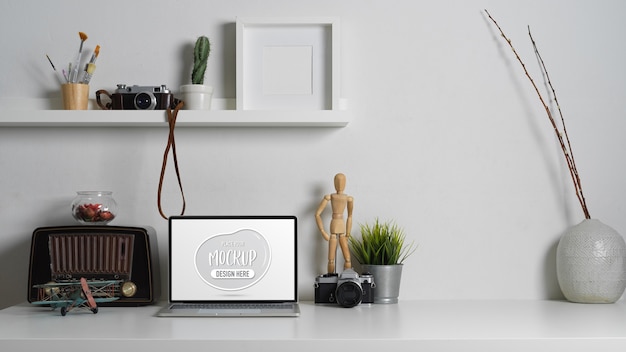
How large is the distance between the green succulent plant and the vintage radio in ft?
1.69

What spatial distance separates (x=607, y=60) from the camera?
1.93 m

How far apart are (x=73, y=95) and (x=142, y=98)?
0.17 metres

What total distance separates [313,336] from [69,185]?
2.83 feet

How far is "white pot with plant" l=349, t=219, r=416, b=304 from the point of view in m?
1.80

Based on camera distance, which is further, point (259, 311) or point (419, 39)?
point (419, 39)

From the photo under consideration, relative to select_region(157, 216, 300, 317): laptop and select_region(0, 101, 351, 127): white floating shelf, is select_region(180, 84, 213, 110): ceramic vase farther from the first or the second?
select_region(157, 216, 300, 317): laptop

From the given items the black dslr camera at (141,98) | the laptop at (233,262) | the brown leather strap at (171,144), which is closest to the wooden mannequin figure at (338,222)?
the laptop at (233,262)

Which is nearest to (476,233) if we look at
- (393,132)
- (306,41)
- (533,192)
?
(533,192)

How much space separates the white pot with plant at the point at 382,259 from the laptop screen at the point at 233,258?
8.1 inches

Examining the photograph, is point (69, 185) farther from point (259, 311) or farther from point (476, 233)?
point (476, 233)

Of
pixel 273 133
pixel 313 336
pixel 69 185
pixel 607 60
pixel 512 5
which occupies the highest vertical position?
pixel 512 5

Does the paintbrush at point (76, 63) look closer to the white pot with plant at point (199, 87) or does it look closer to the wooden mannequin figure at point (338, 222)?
the white pot with plant at point (199, 87)

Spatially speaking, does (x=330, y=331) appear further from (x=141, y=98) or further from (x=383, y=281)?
(x=141, y=98)

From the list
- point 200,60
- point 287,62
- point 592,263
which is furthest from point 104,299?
point 592,263
